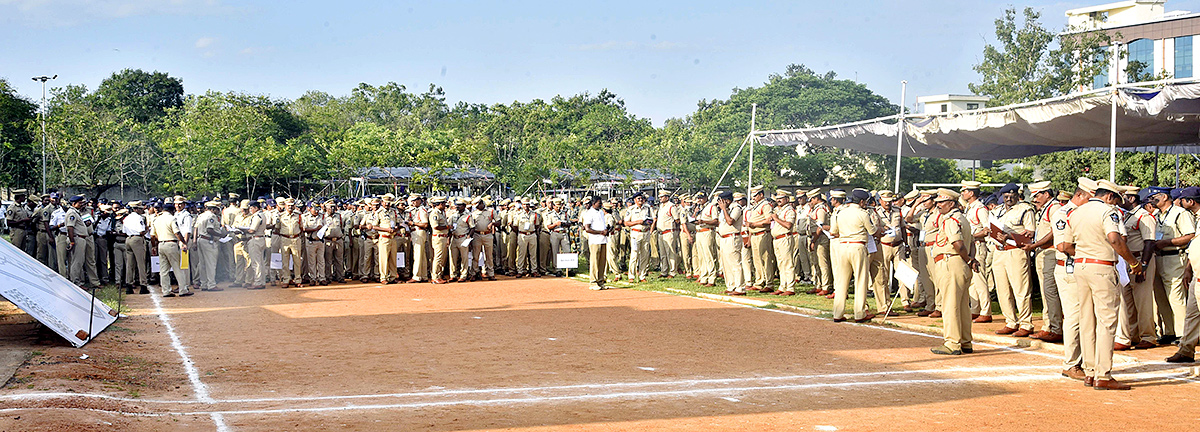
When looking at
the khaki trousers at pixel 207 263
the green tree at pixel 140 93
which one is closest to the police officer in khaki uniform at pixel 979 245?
the khaki trousers at pixel 207 263

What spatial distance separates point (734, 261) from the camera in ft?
55.5

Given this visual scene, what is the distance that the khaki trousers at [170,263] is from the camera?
16906 millimetres

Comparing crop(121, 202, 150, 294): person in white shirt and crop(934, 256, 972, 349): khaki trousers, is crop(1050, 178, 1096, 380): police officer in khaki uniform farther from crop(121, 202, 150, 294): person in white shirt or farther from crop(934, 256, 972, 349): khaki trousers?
crop(121, 202, 150, 294): person in white shirt

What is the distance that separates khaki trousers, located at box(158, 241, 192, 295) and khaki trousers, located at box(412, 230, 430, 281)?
483cm

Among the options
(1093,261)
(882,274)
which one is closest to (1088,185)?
(1093,261)

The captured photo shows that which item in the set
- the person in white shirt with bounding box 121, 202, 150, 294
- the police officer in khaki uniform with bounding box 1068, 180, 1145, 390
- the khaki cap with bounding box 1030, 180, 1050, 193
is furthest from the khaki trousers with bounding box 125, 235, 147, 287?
the police officer in khaki uniform with bounding box 1068, 180, 1145, 390

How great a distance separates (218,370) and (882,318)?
29.5 ft

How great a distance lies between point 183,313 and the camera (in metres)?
14.7

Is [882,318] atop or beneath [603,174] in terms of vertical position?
beneath

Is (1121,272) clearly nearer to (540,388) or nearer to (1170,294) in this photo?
(1170,294)

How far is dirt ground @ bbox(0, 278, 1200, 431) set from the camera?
7.14 metres

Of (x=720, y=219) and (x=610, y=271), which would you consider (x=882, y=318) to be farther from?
(x=610, y=271)

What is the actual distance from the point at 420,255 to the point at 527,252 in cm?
277

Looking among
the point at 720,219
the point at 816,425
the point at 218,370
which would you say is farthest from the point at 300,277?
the point at 816,425
